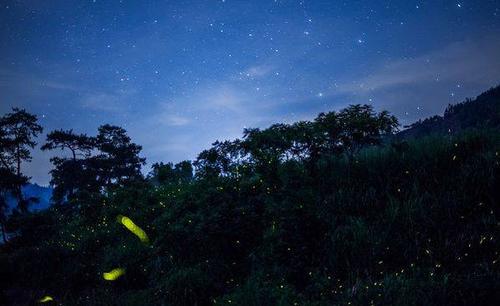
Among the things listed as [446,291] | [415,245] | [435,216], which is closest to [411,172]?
[435,216]

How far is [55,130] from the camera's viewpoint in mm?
31484

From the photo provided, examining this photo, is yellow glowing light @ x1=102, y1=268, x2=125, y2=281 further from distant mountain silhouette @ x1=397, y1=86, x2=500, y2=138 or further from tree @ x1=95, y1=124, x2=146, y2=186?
distant mountain silhouette @ x1=397, y1=86, x2=500, y2=138

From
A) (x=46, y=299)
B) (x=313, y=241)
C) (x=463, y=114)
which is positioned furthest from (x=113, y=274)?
(x=463, y=114)

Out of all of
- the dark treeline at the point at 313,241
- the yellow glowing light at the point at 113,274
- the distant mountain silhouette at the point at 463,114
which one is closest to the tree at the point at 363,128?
the dark treeline at the point at 313,241

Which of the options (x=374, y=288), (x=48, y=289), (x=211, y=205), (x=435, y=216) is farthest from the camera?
(x=48, y=289)

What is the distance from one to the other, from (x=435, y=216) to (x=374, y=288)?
2441 mm

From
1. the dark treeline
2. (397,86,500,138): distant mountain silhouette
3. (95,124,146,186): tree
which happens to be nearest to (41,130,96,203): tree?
(95,124,146,186): tree

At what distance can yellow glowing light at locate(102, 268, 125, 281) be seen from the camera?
780cm

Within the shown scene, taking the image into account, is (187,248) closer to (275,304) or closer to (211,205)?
A: (211,205)

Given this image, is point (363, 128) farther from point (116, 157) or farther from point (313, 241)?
point (116, 157)

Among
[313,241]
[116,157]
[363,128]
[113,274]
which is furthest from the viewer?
[116,157]

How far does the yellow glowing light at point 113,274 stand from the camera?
7805mm

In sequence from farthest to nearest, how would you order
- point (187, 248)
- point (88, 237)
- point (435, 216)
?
point (88, 237) < point (187, 248) < point (435, 216)

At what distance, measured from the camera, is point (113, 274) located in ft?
26.0
